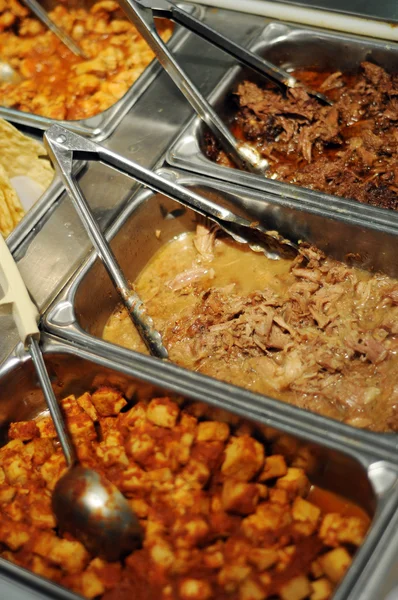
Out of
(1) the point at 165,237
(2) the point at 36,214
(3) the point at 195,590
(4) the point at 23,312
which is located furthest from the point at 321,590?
(2) the point at 36,214

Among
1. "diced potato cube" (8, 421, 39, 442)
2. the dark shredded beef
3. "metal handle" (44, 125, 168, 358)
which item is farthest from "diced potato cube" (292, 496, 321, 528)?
the dark shredded beef

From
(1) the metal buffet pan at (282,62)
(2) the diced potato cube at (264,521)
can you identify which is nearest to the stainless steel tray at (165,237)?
(1) the metal buffet pan at (282,62)

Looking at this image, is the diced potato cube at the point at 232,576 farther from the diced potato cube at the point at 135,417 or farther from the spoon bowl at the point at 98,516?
the diced potato cube at the point at 135,417

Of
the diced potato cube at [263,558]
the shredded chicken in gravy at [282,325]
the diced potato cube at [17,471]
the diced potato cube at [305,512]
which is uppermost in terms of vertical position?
the shredded chicken in gravy at [282,325]

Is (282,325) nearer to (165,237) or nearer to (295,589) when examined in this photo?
(165,237)

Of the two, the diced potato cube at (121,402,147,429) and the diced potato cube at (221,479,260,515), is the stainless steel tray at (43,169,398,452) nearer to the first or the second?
the diced potato cube at (121,402,147,429)
